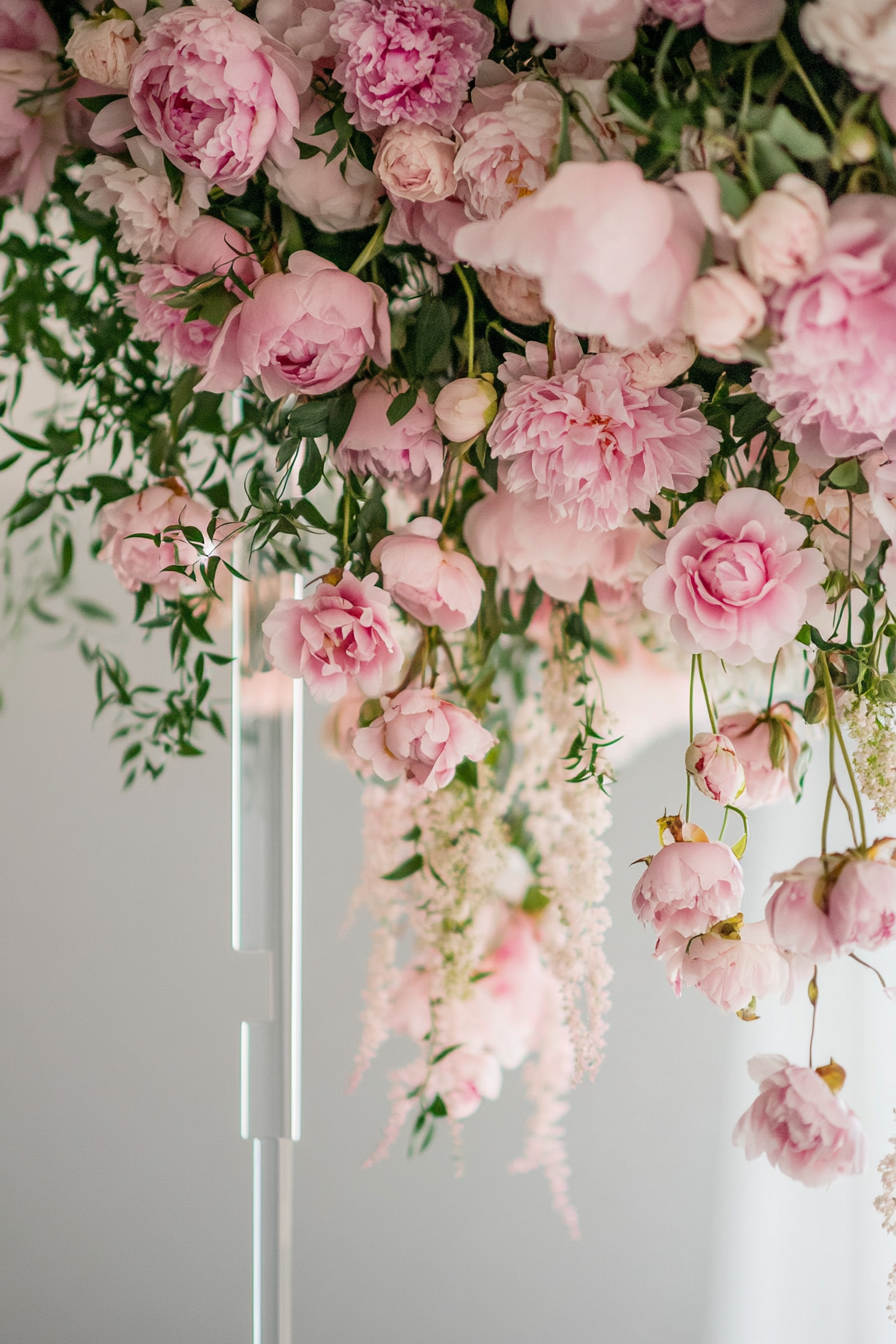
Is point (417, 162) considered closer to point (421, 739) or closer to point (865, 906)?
point (421, 739)

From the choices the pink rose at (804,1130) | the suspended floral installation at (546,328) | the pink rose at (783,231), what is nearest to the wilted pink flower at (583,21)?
the suspended floral installation at (546,328)

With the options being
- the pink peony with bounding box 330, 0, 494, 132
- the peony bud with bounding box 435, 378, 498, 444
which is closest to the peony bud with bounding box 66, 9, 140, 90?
the pink peony with bounding box 330, 0, 494, 132

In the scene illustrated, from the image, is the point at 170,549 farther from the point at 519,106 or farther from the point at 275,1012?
the point at 275,1012

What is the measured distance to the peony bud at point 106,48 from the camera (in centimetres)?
51

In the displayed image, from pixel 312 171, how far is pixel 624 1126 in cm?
86

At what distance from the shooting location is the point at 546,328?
537 millimetres

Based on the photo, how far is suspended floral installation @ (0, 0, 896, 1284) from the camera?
1.23ft

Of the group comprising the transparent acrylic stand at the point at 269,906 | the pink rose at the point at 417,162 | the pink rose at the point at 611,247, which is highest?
the pink rose at the point at 417,162

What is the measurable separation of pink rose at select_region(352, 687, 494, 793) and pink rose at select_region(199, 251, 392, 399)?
0.16 metres

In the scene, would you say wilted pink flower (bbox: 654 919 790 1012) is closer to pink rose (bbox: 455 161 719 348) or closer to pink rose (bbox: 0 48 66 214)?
pink rose (bbox: 455 161 719 348)

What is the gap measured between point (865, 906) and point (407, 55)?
0.41 m

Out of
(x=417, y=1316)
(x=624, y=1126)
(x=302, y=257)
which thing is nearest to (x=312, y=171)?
(x=302, y=257)

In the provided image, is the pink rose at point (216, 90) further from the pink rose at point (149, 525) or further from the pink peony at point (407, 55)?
the pink rose at point (149, 525)

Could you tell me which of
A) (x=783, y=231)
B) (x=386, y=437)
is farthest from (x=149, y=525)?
(x=783, y=231)
